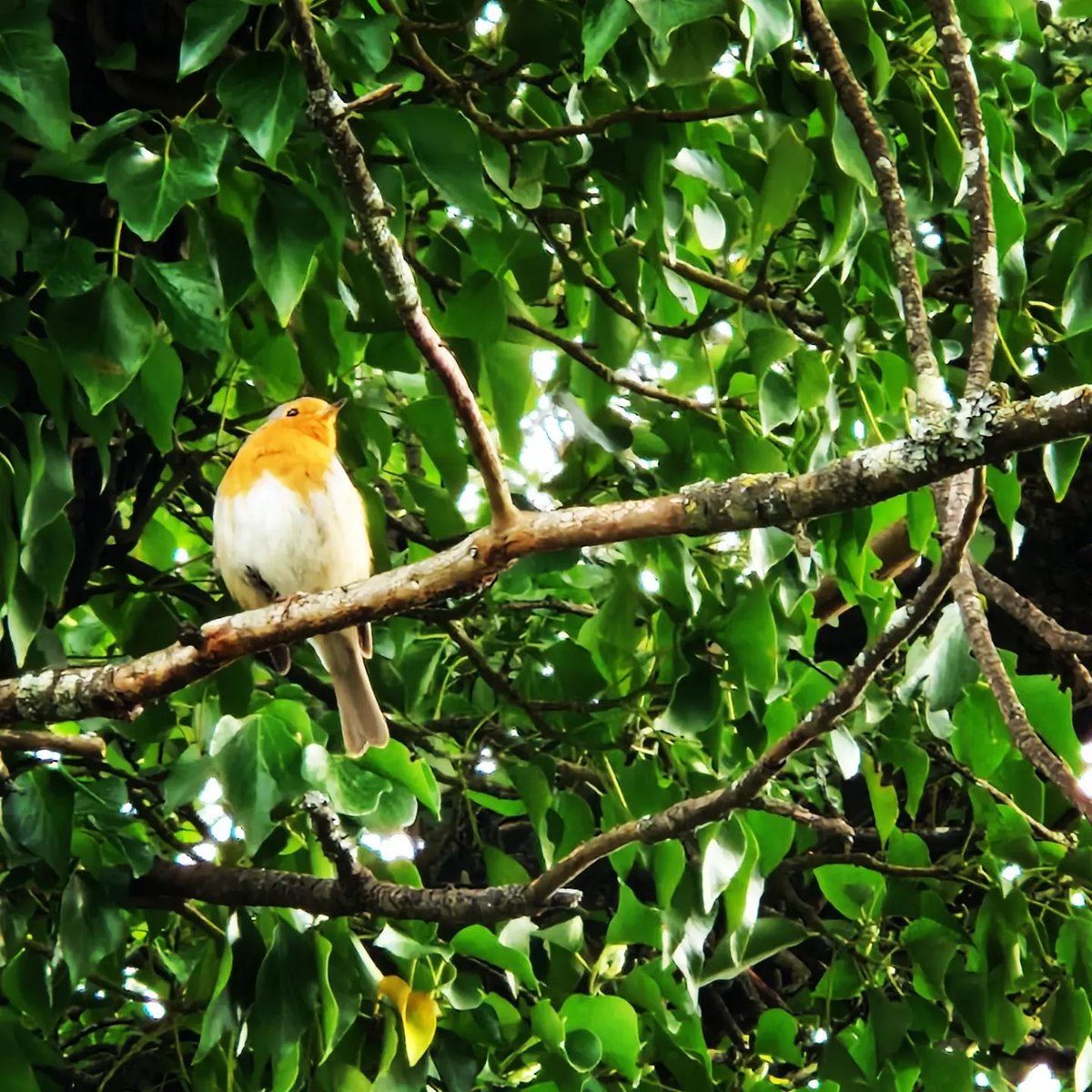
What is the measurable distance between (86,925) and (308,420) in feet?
3.86

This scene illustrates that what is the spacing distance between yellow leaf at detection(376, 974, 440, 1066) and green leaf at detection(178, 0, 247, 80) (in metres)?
1.30

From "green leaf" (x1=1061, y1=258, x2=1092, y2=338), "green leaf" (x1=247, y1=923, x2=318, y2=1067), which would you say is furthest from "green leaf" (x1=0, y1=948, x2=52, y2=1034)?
"green leaf" (x1=1061, y1=258, x2=1092, y2=338)

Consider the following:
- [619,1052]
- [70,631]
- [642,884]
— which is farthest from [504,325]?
[642,884]

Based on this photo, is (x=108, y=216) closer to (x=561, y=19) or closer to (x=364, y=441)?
(x=364, y=441)

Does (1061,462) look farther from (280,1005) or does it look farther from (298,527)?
(298,527)

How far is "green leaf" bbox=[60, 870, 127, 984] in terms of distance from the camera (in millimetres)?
2158

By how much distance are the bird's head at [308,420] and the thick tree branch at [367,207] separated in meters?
1.32

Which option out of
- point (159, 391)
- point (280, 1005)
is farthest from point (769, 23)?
point (280, 1005)

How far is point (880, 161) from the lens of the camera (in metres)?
1.82

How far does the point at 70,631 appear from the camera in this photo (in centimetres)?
320

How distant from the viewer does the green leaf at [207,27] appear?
171cm

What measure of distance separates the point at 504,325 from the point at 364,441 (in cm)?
49

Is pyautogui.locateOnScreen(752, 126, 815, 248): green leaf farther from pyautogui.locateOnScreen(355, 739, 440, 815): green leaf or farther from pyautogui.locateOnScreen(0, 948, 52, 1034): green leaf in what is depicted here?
pyautogui.locateOnScreen(0, 948, 52, 1034): green leaf

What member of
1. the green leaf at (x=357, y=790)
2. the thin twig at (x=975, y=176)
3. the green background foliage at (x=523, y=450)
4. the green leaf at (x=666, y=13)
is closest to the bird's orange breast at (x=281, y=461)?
the green background foliage at (x=523, y=450)
